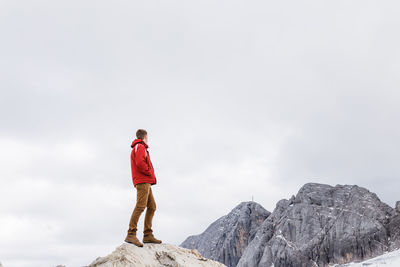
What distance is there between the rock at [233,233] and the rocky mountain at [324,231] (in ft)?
1.30

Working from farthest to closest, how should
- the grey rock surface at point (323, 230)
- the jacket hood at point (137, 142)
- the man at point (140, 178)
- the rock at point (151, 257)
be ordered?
the grey rock surface at point (323, 230) < the jacket hood at point (137, 142) < the man at point (140, 178) < the rock at point (151, 257)

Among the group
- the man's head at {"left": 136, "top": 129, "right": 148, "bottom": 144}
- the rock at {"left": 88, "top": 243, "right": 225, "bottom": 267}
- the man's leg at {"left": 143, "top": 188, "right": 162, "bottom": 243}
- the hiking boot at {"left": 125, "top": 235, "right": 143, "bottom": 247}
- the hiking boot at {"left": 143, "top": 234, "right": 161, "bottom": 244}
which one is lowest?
the rock at {"left": 88, "top": 243, "right": 225, "bottom": 267}

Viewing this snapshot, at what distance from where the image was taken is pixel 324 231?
242 feet

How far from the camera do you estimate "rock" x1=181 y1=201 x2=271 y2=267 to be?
9450cm

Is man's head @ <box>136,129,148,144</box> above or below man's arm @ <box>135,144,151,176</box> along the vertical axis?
above

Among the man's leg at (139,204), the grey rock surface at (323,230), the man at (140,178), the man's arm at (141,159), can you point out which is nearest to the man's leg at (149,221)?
the man at (140,178)

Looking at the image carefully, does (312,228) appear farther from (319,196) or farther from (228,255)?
(228,255)

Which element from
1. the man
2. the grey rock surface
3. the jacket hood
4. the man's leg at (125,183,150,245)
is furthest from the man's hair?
the grey rock surface

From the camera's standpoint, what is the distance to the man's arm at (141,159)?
8.26 metres

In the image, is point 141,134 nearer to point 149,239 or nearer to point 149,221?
point 149,221

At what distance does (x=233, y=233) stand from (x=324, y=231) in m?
27.9

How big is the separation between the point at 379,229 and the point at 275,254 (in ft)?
63.1

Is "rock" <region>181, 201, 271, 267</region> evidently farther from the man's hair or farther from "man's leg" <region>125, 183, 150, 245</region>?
the man's hair

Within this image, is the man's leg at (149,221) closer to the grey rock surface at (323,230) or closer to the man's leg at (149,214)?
the man's leg at (149,214)
